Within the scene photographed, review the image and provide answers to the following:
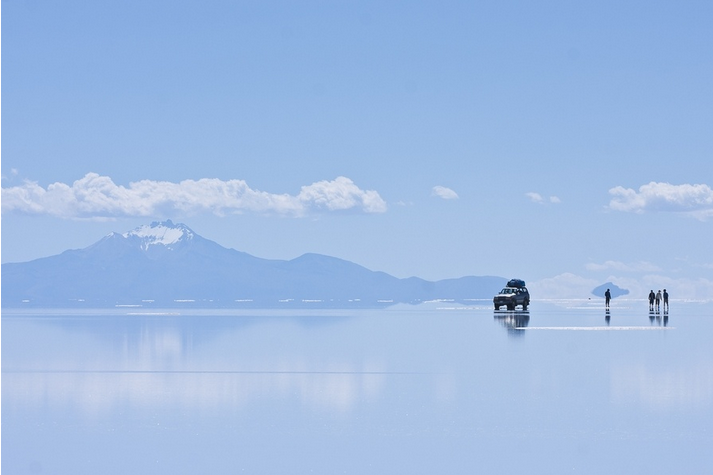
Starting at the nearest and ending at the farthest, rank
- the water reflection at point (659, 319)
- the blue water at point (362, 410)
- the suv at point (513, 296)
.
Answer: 1. the blue water at point (362, 410)
2. the water reflection at point (659, 319)
3. the suv at point (513, 296)

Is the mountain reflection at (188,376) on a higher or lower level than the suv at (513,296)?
lower

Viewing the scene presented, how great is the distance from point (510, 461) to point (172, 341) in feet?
93.0

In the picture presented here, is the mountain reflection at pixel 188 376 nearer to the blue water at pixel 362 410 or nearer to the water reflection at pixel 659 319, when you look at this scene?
the blue water at pixel 362 410

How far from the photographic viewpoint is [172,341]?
40.4 meters

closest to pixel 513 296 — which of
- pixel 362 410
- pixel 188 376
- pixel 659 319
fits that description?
pixel 659 319

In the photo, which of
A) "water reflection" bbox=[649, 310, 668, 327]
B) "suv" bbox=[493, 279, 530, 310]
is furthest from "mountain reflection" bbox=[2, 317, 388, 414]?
"suv" bbox=[493, 279, 530, 310]

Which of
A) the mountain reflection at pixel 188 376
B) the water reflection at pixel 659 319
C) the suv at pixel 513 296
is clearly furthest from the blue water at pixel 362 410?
the suv at pixel 513 296

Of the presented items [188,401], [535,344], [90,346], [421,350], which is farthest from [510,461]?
[90,346]

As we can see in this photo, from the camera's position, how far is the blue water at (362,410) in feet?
45.5

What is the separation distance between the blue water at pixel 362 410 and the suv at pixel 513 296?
48.6 m

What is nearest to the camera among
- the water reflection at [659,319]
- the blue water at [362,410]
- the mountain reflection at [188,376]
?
the blue water at [362,410]

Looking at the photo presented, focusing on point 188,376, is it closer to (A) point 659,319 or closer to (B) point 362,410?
(B) point 362,410

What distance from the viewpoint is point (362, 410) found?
18.4 meters

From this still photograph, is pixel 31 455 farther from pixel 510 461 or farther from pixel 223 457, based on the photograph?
pixel 510 461
